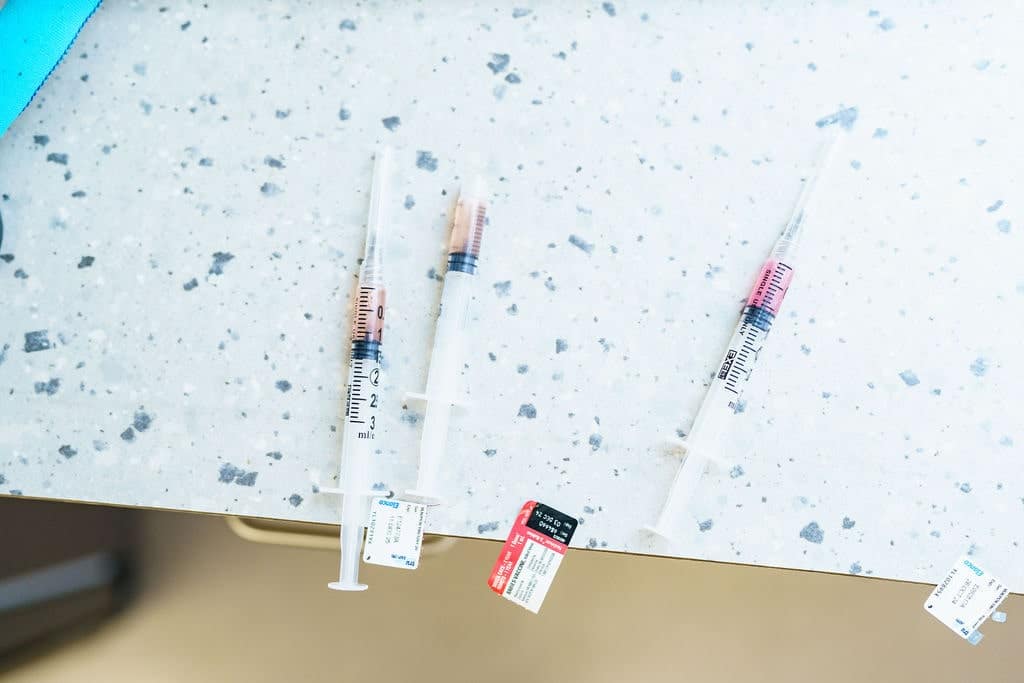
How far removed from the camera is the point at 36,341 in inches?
38.0

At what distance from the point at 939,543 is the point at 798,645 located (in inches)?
6.2

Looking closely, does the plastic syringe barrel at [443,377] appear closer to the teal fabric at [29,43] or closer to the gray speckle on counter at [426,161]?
the gray speckle on counter at [426,161]

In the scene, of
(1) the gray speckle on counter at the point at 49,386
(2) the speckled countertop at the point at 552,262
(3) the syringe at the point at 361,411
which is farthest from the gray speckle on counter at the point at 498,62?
(1) the gray speckle on counter at the point at 49,386

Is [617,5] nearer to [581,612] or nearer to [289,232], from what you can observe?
[289,232]

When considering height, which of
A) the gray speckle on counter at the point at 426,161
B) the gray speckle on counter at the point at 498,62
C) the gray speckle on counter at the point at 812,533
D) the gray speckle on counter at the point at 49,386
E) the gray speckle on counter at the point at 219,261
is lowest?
the gray speckle on counter at the point at 49,386

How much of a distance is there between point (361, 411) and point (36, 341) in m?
0.30

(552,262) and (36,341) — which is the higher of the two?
(552,262)

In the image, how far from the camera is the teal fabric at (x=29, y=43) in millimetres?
958

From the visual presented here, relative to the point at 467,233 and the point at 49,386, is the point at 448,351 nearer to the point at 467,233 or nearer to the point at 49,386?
the point at 467,233

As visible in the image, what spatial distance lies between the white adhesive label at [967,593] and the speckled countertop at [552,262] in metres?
0.01

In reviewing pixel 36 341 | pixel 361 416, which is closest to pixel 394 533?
pixel 361 416

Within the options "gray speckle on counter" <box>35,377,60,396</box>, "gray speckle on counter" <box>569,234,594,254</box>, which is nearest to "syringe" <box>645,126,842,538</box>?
"gray speckle on counter" <box>569,234,594,254</box>

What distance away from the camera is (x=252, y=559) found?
95cm

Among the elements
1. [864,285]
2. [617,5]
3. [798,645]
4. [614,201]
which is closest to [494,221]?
[614,201]
